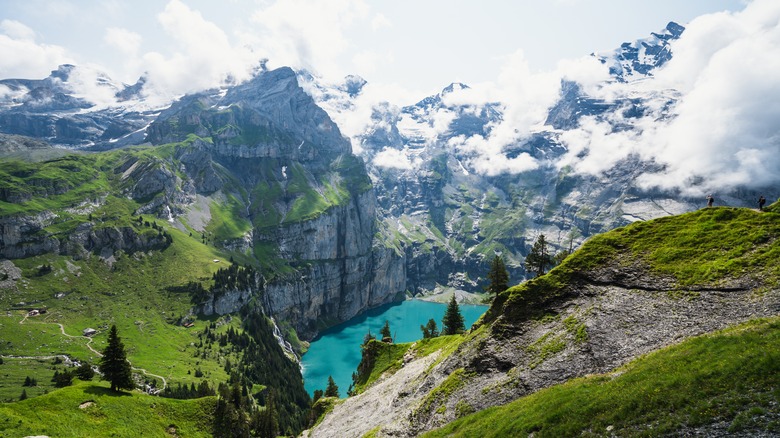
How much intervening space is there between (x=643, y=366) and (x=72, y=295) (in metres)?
245

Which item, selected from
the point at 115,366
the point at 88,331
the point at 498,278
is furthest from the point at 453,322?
the point at 88,331

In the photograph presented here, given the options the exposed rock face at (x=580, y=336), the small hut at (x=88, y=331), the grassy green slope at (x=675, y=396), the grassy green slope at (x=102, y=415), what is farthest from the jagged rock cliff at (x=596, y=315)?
the small hut at (x=88, y=331)

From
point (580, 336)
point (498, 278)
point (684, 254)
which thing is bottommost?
point (580, 336)

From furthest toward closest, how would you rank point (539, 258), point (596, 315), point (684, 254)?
1. point (539, 258)
2. point (684, 254)
3. point (596, 315)

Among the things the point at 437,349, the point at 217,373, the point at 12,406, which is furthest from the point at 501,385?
the point at 217,373

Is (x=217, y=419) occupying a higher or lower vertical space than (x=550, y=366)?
lower

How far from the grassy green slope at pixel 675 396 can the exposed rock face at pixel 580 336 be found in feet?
11.7

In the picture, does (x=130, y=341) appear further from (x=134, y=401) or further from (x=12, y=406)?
(x=12, y=406)

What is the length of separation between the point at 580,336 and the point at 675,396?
1404cm

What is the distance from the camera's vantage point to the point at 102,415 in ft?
186

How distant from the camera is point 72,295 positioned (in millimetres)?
199750

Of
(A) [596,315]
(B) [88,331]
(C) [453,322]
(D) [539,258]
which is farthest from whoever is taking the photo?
(B) [88,331]

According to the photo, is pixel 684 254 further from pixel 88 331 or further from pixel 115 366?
pixel 88 331

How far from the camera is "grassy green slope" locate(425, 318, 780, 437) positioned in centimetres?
2097
